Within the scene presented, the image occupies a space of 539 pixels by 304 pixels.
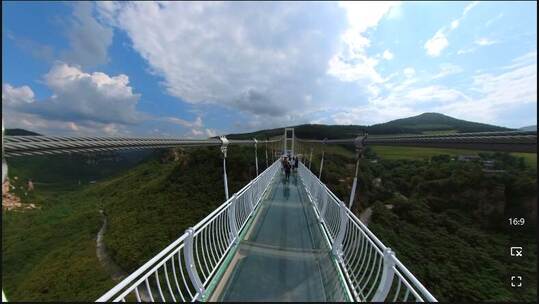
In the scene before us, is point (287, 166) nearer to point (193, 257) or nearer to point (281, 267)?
point (281, 267)

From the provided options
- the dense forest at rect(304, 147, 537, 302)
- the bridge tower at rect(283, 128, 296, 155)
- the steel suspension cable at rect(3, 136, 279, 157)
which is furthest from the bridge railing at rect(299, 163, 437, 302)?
the bridge tower at rect(283, 128, 296, 155)

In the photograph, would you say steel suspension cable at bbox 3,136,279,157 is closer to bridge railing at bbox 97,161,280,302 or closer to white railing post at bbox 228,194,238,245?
bridge railing at bbox 97,161,280,302

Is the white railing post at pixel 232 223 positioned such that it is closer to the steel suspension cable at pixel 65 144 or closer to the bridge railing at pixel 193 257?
the bridge railing at pixel 193 257

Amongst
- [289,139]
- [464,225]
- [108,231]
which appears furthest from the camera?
[108,231]

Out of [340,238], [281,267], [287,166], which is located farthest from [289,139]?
[281,267]

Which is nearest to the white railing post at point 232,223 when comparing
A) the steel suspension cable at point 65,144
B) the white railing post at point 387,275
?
the steel suspension cable at point 65,144

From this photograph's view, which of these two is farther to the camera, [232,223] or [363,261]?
[232,223]
